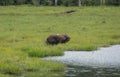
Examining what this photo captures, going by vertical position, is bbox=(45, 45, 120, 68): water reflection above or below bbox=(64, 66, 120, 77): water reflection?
below

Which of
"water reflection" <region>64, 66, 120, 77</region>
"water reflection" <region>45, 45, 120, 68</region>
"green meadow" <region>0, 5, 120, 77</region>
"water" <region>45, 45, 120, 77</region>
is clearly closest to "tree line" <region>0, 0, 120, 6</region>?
"green meadow" <region>0, 5, 120, 77</region>

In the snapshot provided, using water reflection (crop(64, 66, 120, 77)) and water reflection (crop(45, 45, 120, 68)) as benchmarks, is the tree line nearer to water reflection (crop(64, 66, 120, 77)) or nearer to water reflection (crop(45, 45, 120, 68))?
water reflection (crop(45, 45, 120, 68))

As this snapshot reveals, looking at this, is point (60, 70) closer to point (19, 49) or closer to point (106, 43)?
point (19, 49)

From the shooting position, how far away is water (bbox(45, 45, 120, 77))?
68.5 ft

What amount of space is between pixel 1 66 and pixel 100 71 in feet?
15.3

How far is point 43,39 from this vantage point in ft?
116

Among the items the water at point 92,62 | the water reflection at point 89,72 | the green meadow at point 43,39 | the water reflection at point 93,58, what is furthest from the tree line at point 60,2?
the water reflection at point 89,72

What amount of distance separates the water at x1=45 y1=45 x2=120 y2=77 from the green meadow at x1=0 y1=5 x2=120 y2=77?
704mm

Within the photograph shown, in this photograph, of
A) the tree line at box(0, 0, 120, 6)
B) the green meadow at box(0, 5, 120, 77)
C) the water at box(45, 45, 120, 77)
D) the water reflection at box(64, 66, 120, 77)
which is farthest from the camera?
the tree line at box(0, 0, 120, 6)

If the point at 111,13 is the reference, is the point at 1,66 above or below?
above

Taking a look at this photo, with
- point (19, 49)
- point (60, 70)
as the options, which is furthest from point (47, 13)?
point (60, 70)

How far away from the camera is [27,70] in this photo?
2100 cm

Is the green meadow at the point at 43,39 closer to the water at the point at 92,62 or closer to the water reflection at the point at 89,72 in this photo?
the water reflection at the point at 89,72

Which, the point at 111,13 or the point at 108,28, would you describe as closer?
the point at 108,28
